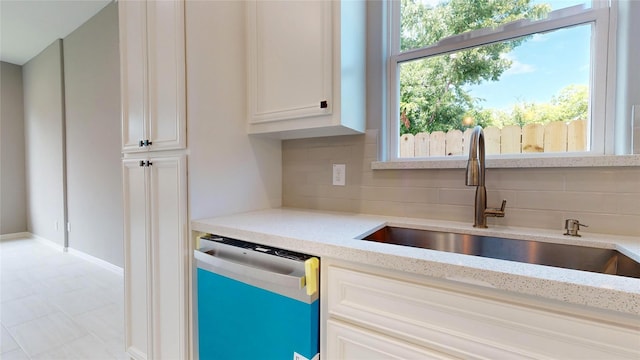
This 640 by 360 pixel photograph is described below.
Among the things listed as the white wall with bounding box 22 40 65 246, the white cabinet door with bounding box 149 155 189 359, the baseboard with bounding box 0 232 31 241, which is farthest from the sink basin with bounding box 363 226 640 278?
the baseboard with bounding box 0 232 31 241

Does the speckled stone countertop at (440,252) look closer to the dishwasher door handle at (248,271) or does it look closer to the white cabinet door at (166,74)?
the dishwasher door handle at (248,271)

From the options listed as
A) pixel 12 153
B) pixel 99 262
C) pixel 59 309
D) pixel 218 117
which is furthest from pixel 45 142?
pixel 218 117

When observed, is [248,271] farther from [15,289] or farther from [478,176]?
[15,289]

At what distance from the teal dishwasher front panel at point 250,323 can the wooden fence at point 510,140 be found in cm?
95

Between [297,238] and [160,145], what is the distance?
844mm

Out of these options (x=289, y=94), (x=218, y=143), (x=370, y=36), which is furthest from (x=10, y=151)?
(x=370, y=36)

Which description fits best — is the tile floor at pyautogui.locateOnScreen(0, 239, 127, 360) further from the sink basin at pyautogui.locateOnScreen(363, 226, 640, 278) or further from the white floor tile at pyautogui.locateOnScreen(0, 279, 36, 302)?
the sink basin at pyautogui.locateOnScreen(363, 226, 640, 278)

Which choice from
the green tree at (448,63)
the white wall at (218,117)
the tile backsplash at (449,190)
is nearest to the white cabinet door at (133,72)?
the white wall at (218,117)

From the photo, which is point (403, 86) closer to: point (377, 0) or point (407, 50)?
point (407, 50)

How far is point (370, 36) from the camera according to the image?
1.55 m

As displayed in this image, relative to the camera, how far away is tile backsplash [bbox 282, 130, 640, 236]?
1054mm

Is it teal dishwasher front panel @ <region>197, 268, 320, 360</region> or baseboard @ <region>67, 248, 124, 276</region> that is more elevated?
teal dishwasher front panel @ <region>197, 268, 320, 360</region>

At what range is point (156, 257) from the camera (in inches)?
55.4

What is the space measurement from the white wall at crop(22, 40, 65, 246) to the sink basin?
171 inches
